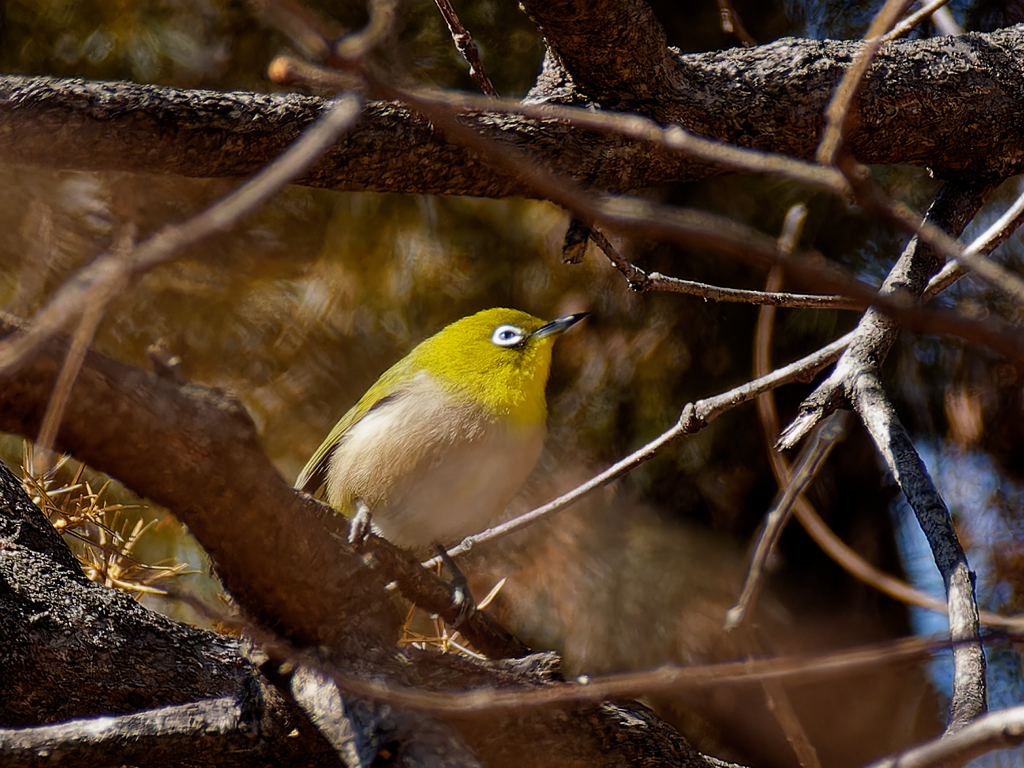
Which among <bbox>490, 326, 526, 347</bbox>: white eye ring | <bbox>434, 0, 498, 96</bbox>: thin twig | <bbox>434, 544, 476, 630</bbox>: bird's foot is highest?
<bbox>434, 0, 498, 96</bbox>: thin twig

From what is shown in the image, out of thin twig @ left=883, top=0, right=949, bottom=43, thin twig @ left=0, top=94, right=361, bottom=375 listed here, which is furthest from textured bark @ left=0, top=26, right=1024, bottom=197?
thin twig @ left=0, top=94, right=361, bottom=375

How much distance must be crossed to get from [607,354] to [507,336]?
2.54 ft

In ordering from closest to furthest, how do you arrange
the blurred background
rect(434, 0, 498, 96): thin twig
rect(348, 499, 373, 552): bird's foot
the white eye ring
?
1. rect(434, 0, 498, 96): thin twig
2. rect(348, 499, 373, 552): bird's foot
3. the white eye ring
4. the blurred background

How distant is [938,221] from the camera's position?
2707 mm

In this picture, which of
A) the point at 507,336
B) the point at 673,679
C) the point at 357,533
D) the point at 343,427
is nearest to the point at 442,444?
the point at 343,427

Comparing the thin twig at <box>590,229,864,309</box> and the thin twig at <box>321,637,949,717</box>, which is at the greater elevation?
the thin twig at <box>590,229,864,309</box>

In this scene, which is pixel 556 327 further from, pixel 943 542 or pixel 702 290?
pixel 943 542

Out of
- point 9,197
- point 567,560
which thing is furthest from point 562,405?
point 9,197

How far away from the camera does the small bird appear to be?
3.03 m

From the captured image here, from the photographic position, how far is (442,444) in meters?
3.04

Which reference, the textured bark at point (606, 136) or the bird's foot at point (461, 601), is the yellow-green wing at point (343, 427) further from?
the textured bark at point (606, 136)

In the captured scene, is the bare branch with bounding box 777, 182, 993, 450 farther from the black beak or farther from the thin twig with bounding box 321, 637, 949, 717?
the black beak

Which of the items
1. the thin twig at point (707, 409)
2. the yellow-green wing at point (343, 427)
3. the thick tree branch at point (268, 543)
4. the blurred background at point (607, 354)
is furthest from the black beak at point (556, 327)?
the thick tree branch at point (268, 543)

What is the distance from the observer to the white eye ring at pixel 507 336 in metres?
3.43
